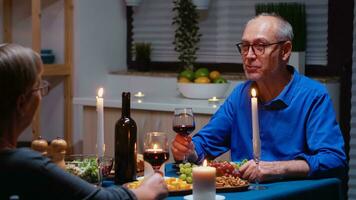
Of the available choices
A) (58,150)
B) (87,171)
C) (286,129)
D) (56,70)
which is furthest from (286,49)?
(56,70)

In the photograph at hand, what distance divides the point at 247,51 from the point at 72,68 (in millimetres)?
2169

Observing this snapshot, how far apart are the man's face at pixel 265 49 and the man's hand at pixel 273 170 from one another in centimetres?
49

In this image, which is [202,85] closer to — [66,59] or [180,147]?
[66,59]

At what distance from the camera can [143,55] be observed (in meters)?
5.11

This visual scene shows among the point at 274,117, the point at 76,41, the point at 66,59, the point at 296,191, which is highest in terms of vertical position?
the point at 76,41

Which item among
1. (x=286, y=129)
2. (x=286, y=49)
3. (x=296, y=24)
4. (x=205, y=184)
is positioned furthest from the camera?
(x=296, y=24)

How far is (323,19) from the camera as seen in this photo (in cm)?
441

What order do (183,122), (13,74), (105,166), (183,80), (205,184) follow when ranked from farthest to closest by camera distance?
(183,80)
(183,122)
(105,166)
(205,184)
(13,74)

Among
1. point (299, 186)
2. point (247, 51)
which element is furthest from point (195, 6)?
point (299, 186)

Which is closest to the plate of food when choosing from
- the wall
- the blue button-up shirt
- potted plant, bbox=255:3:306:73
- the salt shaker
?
the salt shaker

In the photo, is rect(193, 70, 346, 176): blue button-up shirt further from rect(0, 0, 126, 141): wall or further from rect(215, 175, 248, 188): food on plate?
rect(0, 0, 126, 141): wall

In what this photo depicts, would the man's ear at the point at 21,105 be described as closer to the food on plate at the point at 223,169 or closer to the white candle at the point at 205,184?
the white candle at the point at 205,184

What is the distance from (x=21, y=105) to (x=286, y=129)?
138cm

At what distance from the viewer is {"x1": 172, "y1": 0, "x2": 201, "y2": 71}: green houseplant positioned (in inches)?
188
